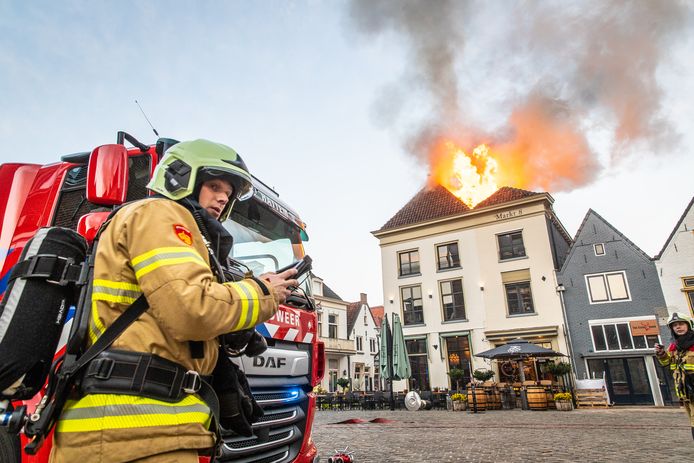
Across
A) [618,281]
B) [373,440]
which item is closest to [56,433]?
[373,440]

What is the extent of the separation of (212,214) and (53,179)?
2.67 m

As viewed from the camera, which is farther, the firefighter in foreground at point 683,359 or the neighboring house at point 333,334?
the neighboring house at point 333,334

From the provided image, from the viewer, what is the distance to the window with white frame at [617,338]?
20.1 metres

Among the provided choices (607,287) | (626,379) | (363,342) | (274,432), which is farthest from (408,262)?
(274,432)

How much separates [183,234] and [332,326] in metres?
36.8

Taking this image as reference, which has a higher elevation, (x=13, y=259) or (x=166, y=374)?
(x=13, y=259)

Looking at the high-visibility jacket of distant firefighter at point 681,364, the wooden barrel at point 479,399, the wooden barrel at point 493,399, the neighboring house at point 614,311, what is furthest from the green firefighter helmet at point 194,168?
the neighboring house at point 614,311

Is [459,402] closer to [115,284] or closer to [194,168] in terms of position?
[194,168]

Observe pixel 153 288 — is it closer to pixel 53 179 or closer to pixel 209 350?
pixel 209 350

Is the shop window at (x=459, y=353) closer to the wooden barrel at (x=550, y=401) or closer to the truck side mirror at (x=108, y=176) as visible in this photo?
the wooden barrel at (x=550, y=401)

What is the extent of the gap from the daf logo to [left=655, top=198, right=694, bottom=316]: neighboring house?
23.4m

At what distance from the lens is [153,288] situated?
1.36 metres

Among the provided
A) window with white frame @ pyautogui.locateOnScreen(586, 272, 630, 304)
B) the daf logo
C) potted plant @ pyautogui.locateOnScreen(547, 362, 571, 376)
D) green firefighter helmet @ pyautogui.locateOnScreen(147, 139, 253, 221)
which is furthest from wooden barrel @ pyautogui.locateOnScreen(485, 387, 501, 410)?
green firefighter helmet @ pyautogui.locateOnScreen(147, 139, 253, 221)

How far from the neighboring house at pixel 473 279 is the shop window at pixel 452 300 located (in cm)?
6
